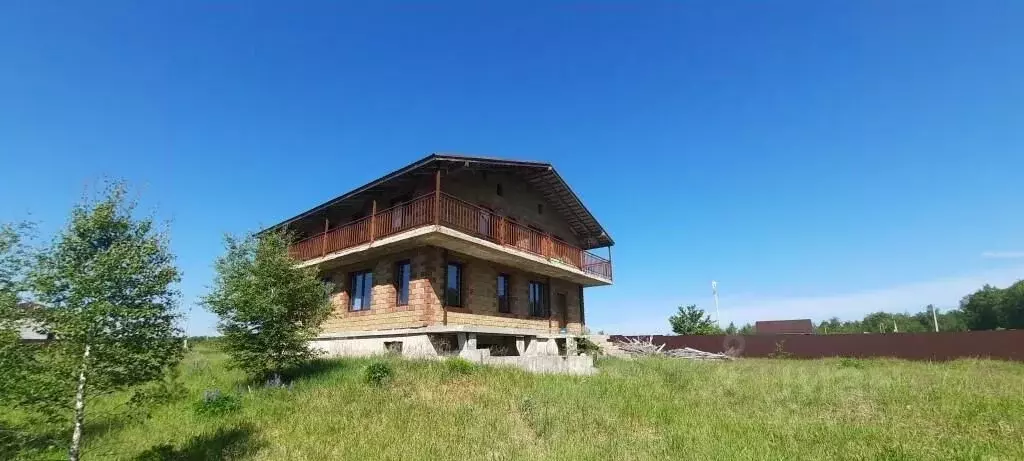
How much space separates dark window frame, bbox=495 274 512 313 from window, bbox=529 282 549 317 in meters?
1.77

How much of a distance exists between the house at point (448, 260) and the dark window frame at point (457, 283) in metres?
0.04

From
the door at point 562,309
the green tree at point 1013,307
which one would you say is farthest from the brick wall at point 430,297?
the green tree at point 1013,307

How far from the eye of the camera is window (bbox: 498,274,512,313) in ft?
59.4

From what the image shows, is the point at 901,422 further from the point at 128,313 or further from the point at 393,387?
the point at 128,313

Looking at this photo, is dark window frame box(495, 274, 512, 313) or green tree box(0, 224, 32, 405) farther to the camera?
dark window frame box(495, 274, 512, 313)

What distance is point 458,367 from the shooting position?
11.4 metres

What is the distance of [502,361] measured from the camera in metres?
13.1

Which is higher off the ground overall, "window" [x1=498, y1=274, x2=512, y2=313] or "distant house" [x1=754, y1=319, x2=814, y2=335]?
"window" [x1=498, y1=274, x2=512, y2=313]

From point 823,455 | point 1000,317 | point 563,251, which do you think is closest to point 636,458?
point 823,455

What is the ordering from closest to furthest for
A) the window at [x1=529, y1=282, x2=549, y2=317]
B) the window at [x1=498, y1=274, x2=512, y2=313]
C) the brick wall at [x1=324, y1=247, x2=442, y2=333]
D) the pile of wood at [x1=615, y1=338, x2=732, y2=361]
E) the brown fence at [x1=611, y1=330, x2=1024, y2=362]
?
the brick wall at [x1=324, y1=247, x2=442, y2=333]
the window at [x1=498, y1=274, x2=512, y2=313]
the window at [x1=529, y1=282, x2=549, y2=317]
the brown fence at [x1=611, y1=330, x2=1024, y2=362]
the pile of wood at [x1=615, y1=338, x2=732, y2=361]

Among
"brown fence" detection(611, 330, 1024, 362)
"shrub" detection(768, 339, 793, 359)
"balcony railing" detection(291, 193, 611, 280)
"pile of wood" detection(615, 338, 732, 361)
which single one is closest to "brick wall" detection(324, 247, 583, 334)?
"balcony railing" detection(291, 193, 611, 280)

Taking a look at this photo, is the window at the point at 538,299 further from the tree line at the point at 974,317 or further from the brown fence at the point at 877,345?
the tree line at the point at 974,317

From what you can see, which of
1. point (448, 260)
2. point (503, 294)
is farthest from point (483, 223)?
point (503, 294)

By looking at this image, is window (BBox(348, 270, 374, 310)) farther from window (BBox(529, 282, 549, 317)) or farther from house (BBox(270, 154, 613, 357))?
window (BBox(529, 282, 549, 317))
